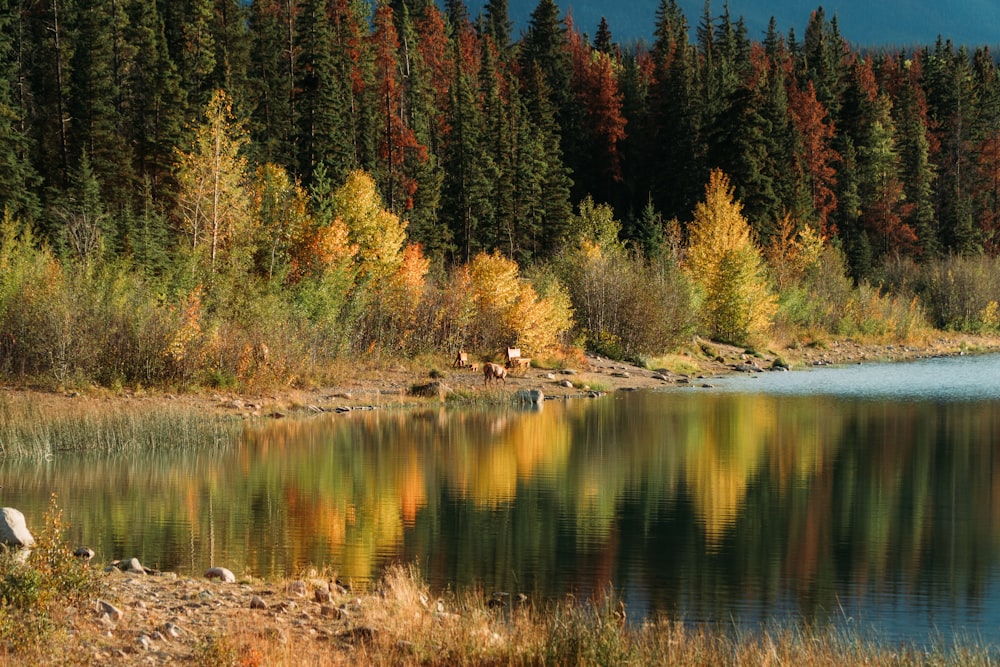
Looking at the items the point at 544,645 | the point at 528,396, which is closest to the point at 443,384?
the point at 528,396

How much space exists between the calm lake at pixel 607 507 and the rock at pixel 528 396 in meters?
3.78

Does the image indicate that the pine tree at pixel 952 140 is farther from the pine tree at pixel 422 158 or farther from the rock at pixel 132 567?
the rock at pixel 132 567

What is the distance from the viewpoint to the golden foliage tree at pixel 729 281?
62375 mm

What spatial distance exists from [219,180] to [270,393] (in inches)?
539

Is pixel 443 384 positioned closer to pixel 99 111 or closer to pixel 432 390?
pixel 432 390

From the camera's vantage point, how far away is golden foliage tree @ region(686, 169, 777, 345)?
62375mm

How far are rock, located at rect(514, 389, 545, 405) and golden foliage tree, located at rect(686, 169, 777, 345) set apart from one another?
76.9ft

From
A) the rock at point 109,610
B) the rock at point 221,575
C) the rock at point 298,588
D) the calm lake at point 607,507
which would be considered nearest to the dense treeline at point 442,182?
the calm lake at point 607,507

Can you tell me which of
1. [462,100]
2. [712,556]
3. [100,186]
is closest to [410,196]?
[462,100]

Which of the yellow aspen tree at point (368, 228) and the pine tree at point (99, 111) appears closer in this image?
the yellow aspen tree at point (368, 228)

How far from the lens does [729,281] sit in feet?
206

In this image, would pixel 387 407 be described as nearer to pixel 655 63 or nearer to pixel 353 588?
pixel 353 588

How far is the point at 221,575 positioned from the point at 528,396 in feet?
87.2

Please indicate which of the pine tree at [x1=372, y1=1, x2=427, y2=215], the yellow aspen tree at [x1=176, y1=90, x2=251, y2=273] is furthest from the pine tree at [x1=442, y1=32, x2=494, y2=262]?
the yellow aspen tree at [x1=176, y1=90, x2=251, y2=273]
